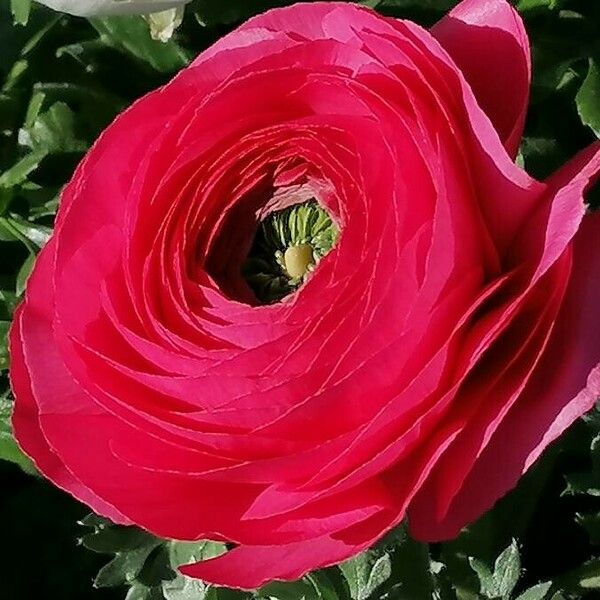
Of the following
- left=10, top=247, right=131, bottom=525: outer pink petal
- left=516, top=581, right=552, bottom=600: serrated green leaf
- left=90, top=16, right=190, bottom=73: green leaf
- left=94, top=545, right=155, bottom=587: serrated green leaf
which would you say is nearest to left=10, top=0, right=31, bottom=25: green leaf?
left=90, top=16, right=190, bottom=73: green leaf

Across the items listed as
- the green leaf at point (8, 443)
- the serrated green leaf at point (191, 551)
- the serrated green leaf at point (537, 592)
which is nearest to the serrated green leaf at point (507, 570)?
the serrated green leaf at point (537, 592)

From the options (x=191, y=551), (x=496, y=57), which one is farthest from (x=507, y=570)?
(x=496, y=57)

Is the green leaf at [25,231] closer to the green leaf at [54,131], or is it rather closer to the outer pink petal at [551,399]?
the green leaf at [54,131]

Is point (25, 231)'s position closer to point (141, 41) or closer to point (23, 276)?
point (23, 276)

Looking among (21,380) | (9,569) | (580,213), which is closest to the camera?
(580,213)

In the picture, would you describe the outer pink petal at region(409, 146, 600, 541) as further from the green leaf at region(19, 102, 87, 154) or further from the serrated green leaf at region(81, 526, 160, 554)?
the green leaf at region(19, 102, 87, 154)

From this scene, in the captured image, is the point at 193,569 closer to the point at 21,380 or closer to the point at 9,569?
the point at 21,380

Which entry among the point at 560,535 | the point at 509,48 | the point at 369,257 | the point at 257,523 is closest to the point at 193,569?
the point at 257,523
